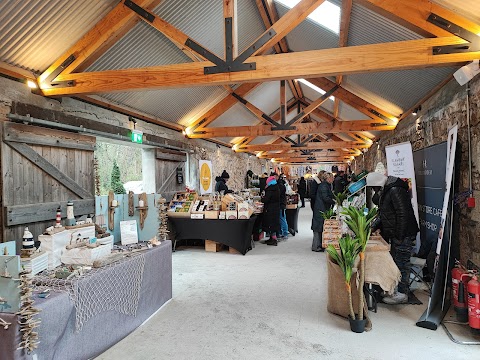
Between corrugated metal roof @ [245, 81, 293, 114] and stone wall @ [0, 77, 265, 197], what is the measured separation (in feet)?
7.51

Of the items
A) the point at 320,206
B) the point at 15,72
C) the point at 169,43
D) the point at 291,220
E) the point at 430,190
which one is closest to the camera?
the point at 15,72

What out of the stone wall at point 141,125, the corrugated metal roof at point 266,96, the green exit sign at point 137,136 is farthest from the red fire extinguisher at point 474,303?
the corrugated metal roof at point 266,96

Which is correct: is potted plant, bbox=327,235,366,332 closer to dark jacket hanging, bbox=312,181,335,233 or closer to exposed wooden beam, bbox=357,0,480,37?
exposed wooden beam, bbox=357,0,480,37

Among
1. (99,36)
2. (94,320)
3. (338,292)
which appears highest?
(99,36)

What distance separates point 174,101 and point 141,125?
3.43ft

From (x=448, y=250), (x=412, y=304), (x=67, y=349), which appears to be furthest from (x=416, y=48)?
(x=67, y=349)

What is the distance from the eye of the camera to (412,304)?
3982 mm

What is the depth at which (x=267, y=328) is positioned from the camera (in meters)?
3.38

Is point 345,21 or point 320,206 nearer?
point 345,21

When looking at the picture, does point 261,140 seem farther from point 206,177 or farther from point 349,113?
point 349,113

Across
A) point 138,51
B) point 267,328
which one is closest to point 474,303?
point 267,328

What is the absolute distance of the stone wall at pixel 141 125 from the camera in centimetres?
441

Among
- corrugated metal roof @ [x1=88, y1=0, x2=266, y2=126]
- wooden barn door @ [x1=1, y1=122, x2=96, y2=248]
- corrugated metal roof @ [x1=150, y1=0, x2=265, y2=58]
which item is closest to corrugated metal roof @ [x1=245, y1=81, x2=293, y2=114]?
corrugated metal roof @ [x1=88, y1=0, x2=266, y2=126]

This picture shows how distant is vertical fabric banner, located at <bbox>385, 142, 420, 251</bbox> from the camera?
5312mm
